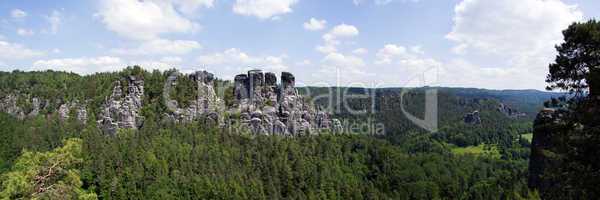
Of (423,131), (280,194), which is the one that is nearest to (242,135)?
(280,194)

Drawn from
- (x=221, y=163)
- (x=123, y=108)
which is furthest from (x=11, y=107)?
(x=221, y=163)

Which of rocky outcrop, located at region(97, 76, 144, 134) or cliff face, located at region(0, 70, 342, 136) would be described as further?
cliff face, located at region(0, 70, 342, 136)

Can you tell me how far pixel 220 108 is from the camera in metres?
94.7

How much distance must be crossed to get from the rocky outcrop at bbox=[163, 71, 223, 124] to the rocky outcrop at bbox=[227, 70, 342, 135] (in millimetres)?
3970

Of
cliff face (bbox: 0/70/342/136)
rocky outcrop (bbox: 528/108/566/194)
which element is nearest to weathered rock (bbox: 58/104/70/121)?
cliff face (bbox: 0/70/342/136)

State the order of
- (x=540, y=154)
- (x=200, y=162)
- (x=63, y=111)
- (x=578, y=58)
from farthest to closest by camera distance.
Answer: (x=63, y=111) → (x=200, y=162) → (x=540, y=154) → (x=578, y=58)

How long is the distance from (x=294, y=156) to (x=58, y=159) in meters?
49.3

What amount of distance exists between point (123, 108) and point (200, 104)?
15655 mm

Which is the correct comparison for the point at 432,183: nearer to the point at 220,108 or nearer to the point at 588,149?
the point at 220,108

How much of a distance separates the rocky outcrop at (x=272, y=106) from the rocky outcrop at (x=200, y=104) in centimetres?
397

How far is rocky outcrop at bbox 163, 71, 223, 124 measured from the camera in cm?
9107

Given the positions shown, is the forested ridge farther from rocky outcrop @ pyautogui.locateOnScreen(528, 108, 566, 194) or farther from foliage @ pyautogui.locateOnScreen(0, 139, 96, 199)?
rocky outcrop @ pyautogui.locateOnScreen(528, 108, 566, 194)

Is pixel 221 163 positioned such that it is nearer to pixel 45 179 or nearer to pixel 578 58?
pixel 45 179

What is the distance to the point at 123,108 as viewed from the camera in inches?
3519
